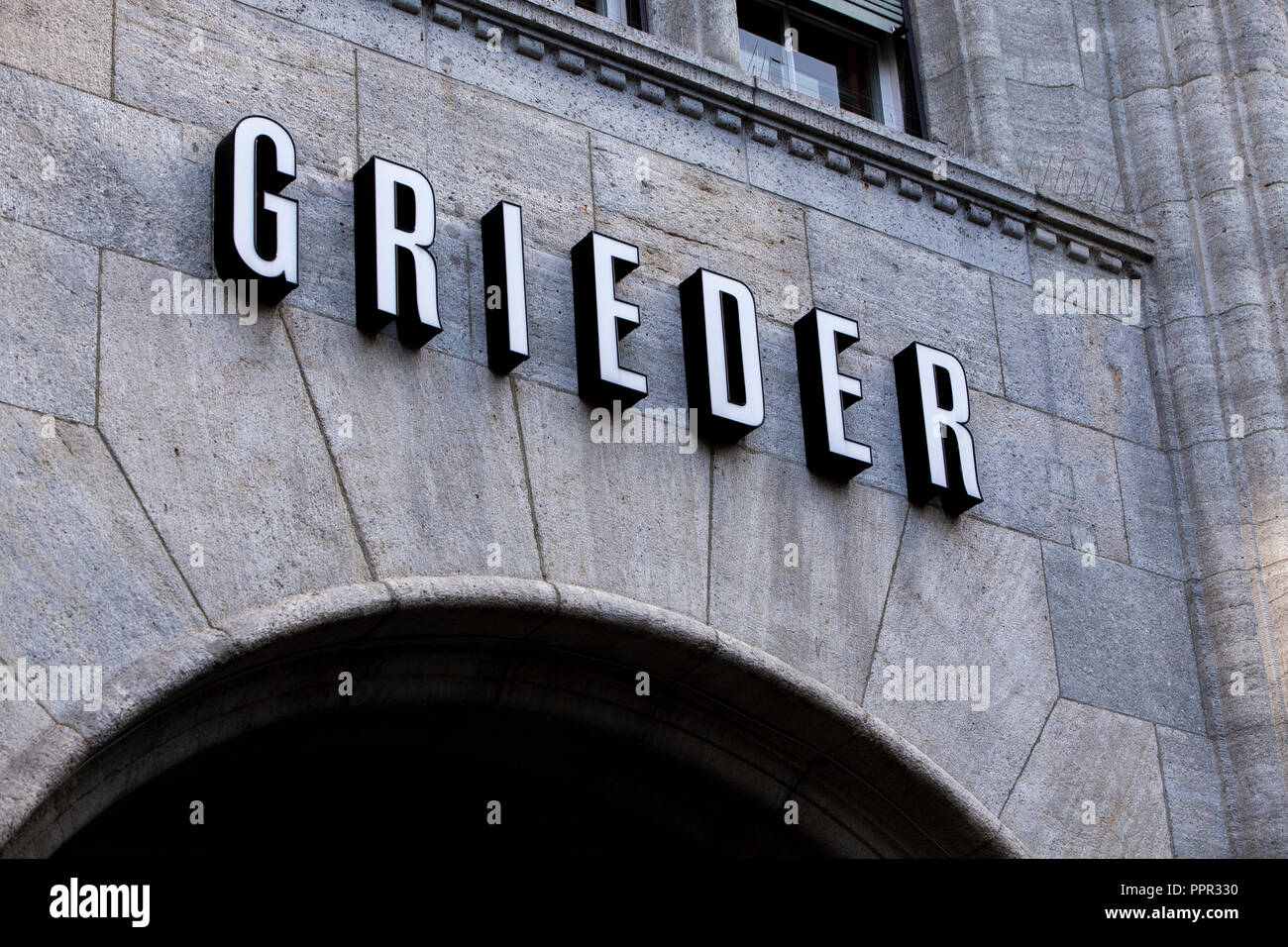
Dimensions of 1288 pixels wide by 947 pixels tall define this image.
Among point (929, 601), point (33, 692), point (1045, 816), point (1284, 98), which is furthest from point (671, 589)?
point (1284, 98)

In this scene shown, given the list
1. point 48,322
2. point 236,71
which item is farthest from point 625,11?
point 48,322

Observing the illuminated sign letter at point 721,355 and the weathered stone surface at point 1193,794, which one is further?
the weathered stone surface at point 1193,794

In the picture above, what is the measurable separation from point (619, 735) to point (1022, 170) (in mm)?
4289

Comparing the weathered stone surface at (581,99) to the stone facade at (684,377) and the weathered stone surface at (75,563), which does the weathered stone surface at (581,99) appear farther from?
the weathered stone surface at (75,563)

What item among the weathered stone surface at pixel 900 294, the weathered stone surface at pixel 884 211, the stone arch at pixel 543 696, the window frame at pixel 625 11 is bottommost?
the stone arch at pixel 543 696

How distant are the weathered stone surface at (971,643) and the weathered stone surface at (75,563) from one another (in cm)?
329

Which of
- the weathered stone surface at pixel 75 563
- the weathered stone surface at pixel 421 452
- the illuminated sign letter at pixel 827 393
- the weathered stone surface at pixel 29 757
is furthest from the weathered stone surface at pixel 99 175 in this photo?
the illuminated sign letter at pixel 827 393

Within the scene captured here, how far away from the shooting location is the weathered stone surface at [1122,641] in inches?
387

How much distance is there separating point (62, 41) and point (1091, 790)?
218 inches

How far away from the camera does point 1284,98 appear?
11.6m

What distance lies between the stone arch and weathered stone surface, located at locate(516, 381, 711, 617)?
0.20 m

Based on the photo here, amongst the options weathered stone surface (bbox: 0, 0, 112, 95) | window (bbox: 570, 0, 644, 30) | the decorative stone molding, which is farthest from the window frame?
weathered stone surface (bbox: 0, 0, 112, 95)

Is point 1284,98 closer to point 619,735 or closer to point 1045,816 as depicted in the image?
point 1045,816

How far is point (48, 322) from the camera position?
746cm
